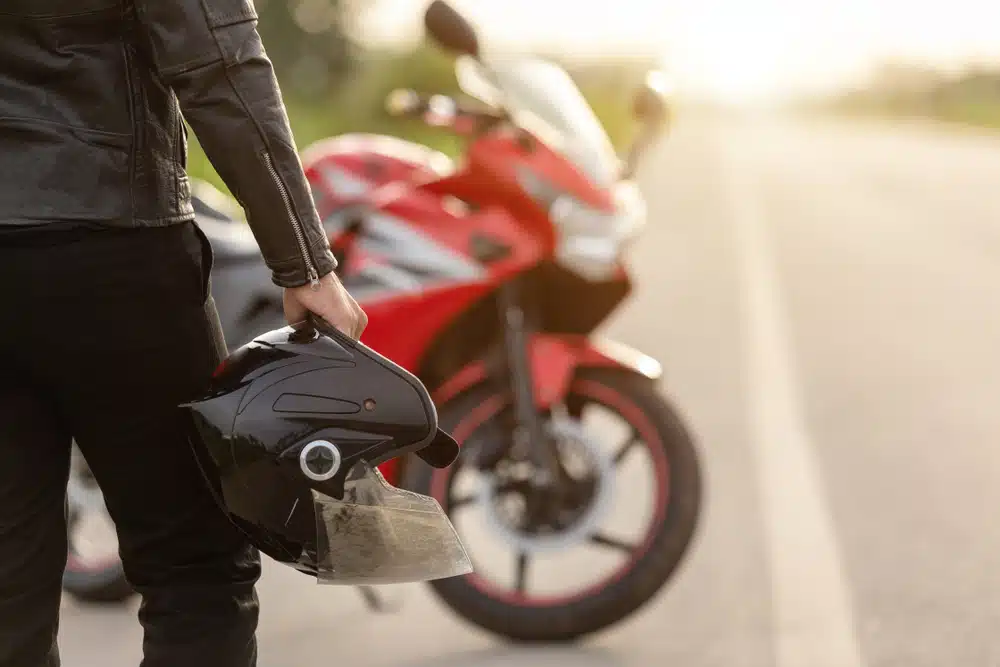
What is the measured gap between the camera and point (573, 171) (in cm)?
327

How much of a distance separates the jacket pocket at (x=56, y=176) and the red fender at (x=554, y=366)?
1588 millimetres

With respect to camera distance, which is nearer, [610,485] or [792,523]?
[610,485]

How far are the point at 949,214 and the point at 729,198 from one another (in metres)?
3.71

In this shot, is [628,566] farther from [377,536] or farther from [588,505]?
[377,536]

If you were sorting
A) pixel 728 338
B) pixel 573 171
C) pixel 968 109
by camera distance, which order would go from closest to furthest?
1. pixel 573 171
2. pixel 728 338
3. pixel 968 109

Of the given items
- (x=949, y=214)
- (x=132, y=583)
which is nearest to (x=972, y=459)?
(x=132, y=583)

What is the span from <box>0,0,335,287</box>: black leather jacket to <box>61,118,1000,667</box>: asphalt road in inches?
69.3

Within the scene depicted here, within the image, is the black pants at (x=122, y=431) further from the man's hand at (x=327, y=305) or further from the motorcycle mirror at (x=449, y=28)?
the motorcycle mirror at (x=449, y=28)

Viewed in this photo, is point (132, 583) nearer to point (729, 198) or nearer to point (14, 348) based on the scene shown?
point (14, 348)

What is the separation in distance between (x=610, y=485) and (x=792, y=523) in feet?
4.12

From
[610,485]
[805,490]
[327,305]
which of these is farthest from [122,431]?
[805,490]

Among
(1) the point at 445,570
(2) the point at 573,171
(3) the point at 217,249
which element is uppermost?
(2) the point at 573,171

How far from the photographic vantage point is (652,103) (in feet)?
11.1

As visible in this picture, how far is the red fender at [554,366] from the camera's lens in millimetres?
3287
